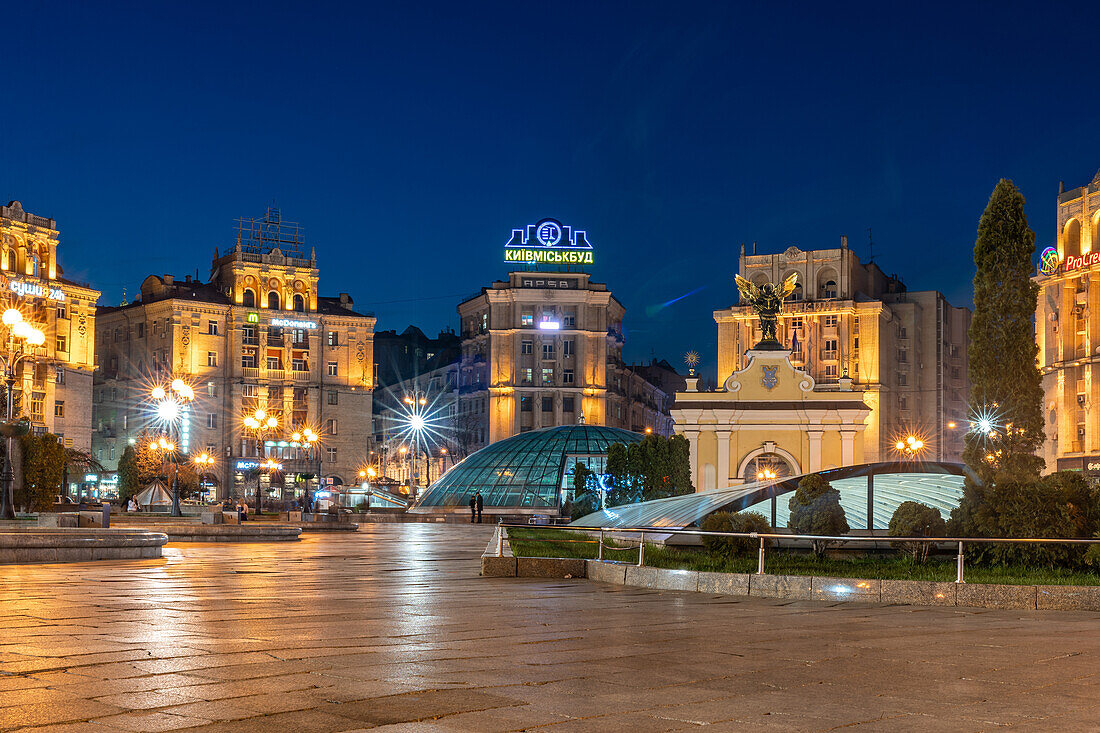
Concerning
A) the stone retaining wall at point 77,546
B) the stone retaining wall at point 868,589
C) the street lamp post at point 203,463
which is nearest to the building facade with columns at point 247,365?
the street lamp post at point 203,463

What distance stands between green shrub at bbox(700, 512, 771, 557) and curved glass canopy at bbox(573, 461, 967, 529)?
9.30 meters

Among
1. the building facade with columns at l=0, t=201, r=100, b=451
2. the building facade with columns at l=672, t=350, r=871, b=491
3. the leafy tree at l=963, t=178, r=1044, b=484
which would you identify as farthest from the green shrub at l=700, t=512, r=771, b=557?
the building facade with columns at l=0, t=201, r=100, b=451

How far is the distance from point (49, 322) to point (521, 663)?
9085cm

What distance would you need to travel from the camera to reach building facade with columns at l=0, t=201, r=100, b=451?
87188 millimetres

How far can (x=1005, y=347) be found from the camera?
73.3ft

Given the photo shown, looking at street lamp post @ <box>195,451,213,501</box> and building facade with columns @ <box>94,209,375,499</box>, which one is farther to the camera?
building facade with columns @ <box>94,209,375,499</box>

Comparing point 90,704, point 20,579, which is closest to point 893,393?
point 20,579

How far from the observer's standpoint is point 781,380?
229 ft

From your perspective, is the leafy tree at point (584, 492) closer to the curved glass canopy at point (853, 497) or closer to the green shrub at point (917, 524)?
the curved glass canopy at point (853, 497)

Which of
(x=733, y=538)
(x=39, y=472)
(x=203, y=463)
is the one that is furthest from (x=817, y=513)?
(x=203, y=463)

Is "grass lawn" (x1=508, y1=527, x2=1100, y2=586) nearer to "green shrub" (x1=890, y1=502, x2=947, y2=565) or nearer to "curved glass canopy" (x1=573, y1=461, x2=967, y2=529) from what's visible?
"green shrub" (x1=890, y1=502, x2=947, y2=565)

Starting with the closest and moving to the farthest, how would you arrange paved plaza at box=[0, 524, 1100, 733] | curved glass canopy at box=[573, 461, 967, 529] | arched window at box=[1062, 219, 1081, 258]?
paved plaza at box=[0, 524, 1100, 733]
curved glass canopy at box=[573, 461, 967, 529]
arched window at box=[1062, 219, 1081, 258]

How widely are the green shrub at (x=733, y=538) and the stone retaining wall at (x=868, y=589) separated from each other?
2.35 metres

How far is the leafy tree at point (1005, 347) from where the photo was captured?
2203cm
